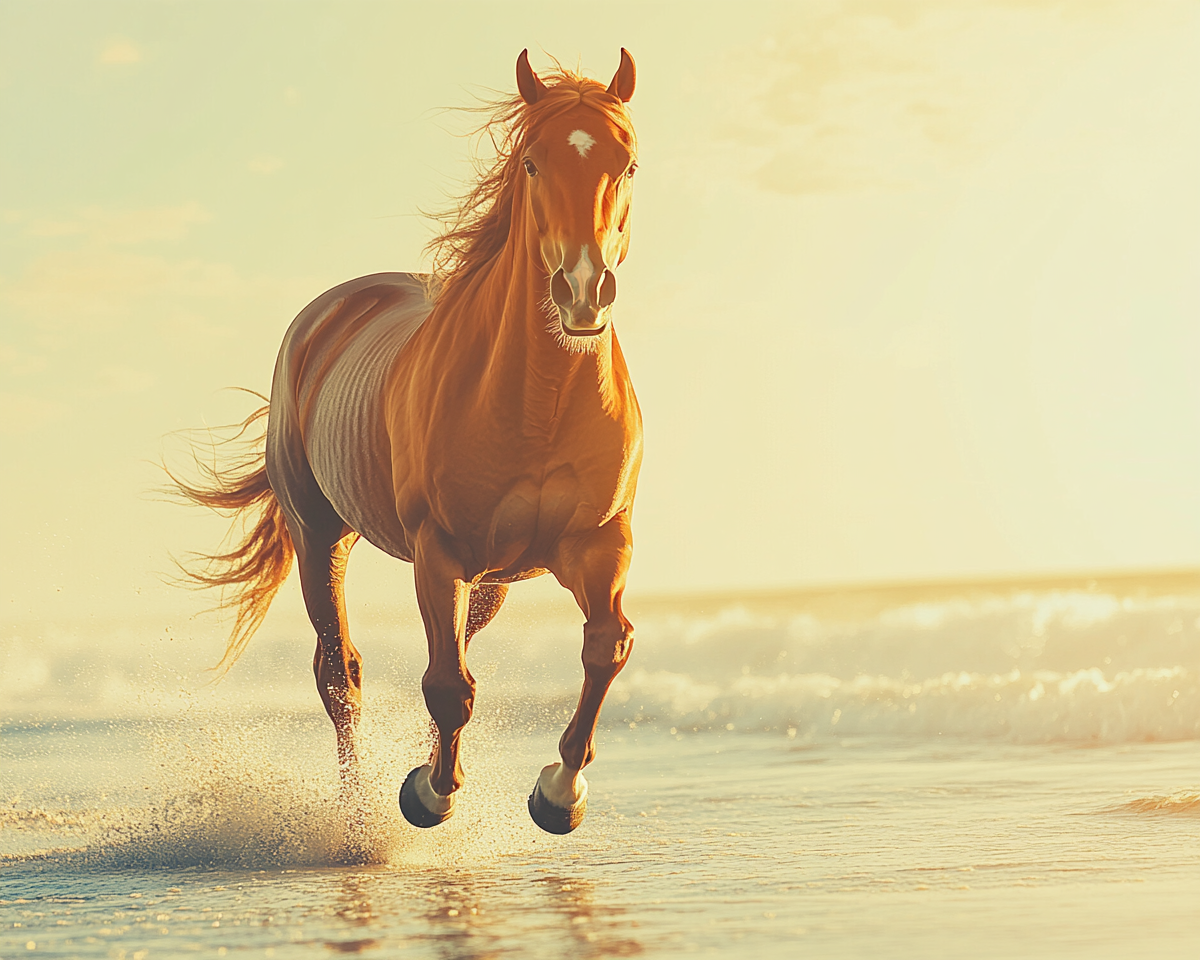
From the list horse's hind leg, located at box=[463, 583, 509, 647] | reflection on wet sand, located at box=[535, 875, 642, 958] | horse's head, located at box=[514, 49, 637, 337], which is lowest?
reflection on wet sand, located at box=[535, 875, 642, 958]

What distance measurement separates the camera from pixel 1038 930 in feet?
12.3

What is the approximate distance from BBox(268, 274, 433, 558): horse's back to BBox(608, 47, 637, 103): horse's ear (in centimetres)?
127

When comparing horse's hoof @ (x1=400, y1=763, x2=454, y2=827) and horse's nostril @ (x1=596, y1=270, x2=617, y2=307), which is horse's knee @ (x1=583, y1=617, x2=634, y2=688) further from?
horse's nostril @ (x1=596, y1=270, x2=617, y2=307)

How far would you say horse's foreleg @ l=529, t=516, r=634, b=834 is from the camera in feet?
15.3

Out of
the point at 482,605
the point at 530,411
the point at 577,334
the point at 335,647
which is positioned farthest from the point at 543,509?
the point at 335,647

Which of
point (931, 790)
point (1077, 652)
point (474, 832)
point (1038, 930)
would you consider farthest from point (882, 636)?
point (1038, 930)

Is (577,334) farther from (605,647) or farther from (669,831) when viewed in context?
(669,831)

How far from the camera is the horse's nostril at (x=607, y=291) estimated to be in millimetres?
3992

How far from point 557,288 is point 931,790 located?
434 cm

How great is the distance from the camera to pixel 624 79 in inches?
181

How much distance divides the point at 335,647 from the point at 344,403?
1.26 meters

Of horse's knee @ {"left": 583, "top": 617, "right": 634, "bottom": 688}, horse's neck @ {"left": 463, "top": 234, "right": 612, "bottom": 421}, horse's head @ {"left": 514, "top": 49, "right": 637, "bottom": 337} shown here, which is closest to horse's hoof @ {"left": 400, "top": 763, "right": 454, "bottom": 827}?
horse's knee @ {"left": 583, "top": 617, "right": 634, "bottom": 688}

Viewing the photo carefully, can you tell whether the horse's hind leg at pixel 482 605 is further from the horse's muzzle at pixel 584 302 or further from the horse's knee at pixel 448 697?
the horse's muzzle at pixel 584 302

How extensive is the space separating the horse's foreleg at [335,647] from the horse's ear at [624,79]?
119 inches
